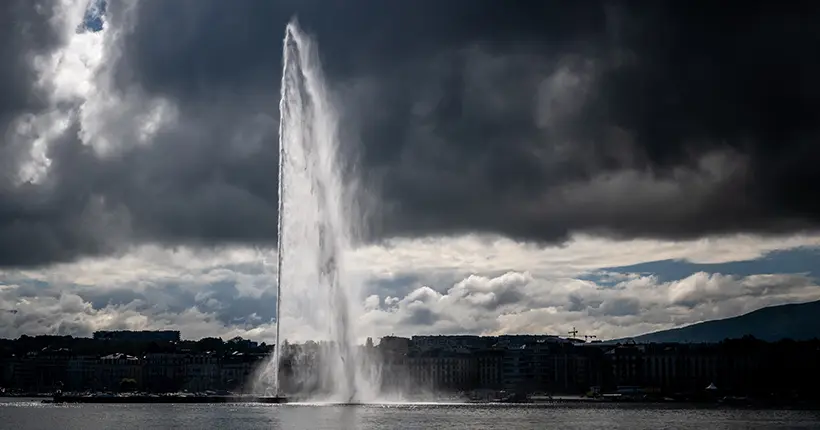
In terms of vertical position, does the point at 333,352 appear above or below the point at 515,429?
above

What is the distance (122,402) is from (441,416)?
71799mm

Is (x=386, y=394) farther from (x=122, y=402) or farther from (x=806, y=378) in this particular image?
(x=806, y=378)

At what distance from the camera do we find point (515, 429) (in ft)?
331

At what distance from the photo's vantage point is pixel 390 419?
364 feet

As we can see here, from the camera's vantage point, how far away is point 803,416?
13062 centimetres

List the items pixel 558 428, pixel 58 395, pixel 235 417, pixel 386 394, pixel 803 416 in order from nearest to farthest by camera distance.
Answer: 1. pixel 558 428
2. pixel 235 417
3. pixel 803 416
4. pixel 386 394
5. pixel 58 395

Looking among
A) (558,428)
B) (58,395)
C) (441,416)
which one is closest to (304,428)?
(558,428)

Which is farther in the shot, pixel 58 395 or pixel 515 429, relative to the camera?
pixel 58 395

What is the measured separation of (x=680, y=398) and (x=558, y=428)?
99.0m

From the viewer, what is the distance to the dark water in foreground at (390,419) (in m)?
105

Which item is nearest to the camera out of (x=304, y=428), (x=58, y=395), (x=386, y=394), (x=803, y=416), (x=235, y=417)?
(x=304, y=428)

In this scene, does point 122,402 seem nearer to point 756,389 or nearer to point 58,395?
point 58,395

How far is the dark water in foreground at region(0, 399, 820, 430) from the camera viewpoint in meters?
105

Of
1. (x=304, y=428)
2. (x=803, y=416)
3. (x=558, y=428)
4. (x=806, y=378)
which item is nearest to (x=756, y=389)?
(x=806, y=378)
